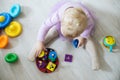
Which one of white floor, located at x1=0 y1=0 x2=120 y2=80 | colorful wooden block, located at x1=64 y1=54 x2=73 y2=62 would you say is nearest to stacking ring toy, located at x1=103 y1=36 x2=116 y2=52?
white floor, located at x1=0 y1=0 x2=120 y2=80

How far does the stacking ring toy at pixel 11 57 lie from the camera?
3.32ft

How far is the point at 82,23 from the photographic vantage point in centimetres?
92

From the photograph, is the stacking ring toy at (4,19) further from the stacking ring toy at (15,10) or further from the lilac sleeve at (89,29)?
the lilac sleeve at (89,29)

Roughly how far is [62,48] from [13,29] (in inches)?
9.5

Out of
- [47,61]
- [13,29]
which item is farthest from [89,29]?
[13,29]

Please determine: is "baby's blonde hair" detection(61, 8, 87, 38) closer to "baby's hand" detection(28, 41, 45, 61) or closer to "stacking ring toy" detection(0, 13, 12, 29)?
"baby's hand" detection(28, 41, 45, 61)

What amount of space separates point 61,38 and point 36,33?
0.12m

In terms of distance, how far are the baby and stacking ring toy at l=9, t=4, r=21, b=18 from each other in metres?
0.16

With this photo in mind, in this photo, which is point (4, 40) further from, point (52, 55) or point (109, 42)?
point (109, 42)

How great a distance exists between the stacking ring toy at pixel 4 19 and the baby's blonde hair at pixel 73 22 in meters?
0.30

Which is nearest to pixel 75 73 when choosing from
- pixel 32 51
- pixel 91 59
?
pixel 91 59

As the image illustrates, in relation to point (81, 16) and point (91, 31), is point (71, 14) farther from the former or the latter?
point (91, 31)

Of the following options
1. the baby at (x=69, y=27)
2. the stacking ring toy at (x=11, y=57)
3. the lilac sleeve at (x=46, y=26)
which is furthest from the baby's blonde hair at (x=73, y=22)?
the stacking ring toy at (x=11, y=57)

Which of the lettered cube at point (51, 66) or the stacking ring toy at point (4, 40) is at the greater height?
the stacking ring toy at point (4, 40)
